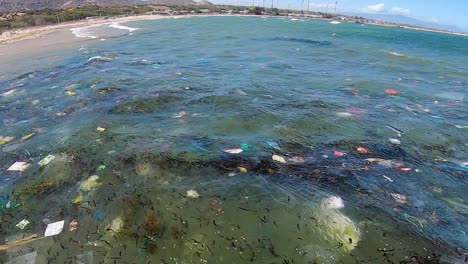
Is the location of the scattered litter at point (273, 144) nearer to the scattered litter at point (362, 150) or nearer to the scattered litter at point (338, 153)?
the scattered litter at point (338, 153)

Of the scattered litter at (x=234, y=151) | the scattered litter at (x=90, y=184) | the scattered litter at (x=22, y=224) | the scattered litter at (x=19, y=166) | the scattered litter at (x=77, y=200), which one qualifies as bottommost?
the scattered litter at (x=22, y=224)

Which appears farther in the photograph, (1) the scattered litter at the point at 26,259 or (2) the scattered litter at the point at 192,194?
(2) the scattered litter at the point at 192,194

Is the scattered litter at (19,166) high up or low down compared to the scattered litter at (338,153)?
down

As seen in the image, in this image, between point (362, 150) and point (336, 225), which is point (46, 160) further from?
point (362, 150)

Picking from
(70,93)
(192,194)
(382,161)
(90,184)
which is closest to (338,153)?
(382,161)

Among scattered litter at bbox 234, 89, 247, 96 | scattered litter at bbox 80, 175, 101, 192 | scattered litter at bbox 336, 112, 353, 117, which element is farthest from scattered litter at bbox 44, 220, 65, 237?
scattered litter at bbox 234, 89, 247, 96

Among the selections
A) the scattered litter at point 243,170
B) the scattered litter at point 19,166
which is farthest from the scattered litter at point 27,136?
the scattered litter at point 243,170
